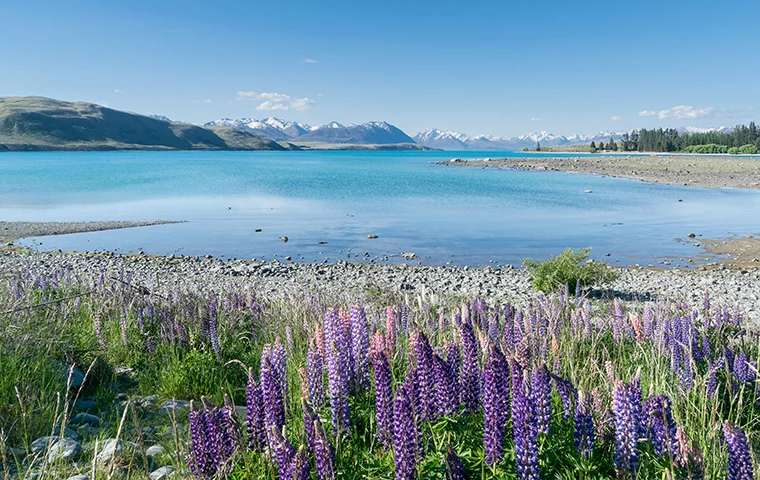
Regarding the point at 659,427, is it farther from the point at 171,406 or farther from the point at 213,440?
the point at 171,406

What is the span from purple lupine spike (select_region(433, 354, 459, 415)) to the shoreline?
98.3ft

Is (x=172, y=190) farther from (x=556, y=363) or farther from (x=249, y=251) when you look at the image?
(x=556, y=363)

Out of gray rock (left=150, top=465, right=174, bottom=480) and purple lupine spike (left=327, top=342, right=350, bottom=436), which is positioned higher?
purple lupine spike (left=327, top=342, right=350, bottom=436)

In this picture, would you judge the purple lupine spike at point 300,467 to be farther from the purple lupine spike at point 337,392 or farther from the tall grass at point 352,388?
the purple lupine spike at point 337,392

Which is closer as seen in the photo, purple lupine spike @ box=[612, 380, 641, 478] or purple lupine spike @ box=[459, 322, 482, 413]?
purple lupine spike @ box=[612, 380, 641, 478]

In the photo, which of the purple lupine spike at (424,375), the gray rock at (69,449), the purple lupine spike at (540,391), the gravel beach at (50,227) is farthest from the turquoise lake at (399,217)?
the purple lupine spike at (540,391)

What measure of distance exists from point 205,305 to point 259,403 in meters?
5.52

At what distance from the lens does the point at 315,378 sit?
384cm

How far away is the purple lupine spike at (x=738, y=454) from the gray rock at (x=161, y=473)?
11.5ft

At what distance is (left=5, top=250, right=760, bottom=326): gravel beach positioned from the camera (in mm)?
15562

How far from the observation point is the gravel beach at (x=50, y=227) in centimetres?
2877

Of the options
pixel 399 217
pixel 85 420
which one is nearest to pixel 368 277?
pixel 85 420

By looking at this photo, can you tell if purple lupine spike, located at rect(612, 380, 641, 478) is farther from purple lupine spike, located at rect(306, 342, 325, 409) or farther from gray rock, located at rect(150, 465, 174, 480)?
gray rock, located at rect(150, 465, 174, 480)

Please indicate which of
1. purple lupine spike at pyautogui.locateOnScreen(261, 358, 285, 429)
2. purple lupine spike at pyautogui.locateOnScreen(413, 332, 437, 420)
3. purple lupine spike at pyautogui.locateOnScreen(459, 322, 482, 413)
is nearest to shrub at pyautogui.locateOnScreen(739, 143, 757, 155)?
purple lupine spike at pyautogui.locateOnScreen(459, 322, 482, 413)
